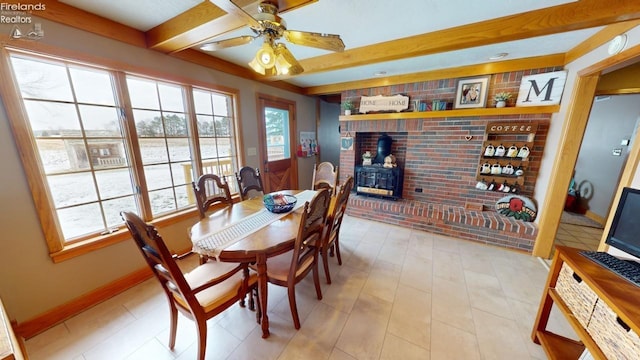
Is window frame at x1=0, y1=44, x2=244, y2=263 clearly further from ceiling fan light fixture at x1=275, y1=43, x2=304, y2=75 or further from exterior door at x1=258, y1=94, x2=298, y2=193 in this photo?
ceiling fan light fixture at x1=275, y1=43, x2=304, y2=75

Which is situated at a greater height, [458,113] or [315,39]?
[315,39]

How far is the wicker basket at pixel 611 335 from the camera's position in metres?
0.81

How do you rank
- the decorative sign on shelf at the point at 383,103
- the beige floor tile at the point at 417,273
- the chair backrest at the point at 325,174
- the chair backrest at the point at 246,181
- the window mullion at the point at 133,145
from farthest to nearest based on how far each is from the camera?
1. the decorative sign on shelf at the point at 383,103
2. the chair backrest at the point at 325,174
3. the chair backrest at the point at 246,181
4. the beige floor tile at the point at 417,273
5. the window mullion at the point at 133,145

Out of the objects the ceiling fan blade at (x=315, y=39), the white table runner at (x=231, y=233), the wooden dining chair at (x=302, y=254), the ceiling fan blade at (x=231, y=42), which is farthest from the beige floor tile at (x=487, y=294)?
the ceiling fan blade at (x=231, y=42)

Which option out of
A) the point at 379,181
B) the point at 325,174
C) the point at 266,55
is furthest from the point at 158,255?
the point at 379,181

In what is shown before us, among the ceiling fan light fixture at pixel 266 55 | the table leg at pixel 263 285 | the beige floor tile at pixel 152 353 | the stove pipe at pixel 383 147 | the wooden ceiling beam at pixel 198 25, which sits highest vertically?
the wooden ceiling beam at pixel 198 25

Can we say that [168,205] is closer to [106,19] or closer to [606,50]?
[106,19]

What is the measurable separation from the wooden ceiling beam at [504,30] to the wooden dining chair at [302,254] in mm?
1665

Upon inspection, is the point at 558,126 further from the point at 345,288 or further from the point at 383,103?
the point at 345,288

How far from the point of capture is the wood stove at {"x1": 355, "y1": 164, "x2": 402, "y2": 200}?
3.36m

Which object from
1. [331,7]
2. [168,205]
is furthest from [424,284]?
[168,205]

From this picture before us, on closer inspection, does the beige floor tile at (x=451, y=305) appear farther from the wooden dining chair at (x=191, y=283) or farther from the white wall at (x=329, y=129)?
the white wall at (x=329, y=129)

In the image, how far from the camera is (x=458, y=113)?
9.25 feet

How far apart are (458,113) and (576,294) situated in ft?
7.73
